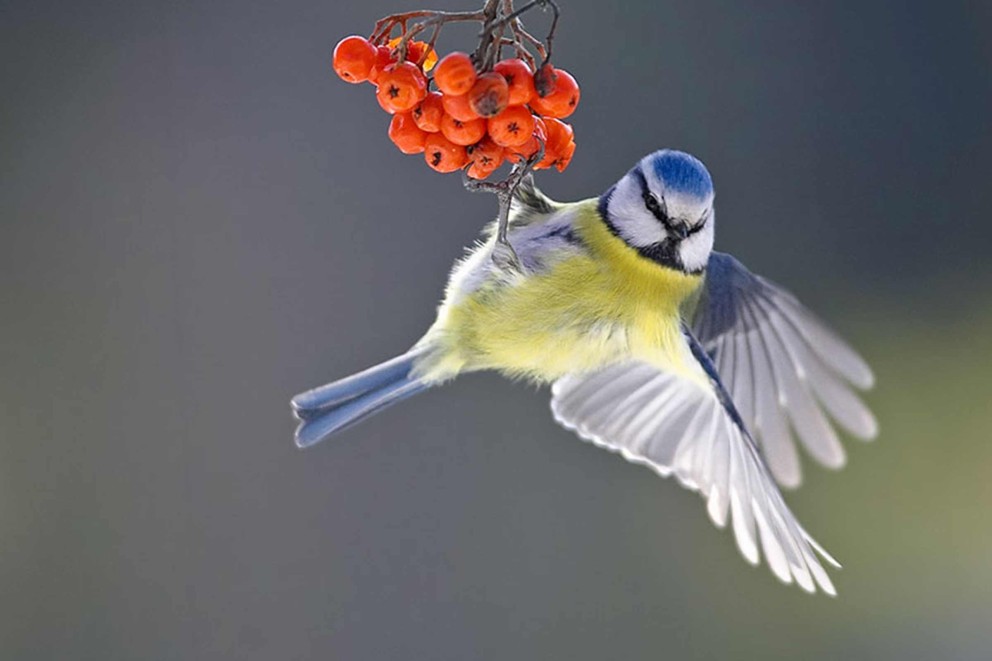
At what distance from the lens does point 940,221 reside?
3451mm

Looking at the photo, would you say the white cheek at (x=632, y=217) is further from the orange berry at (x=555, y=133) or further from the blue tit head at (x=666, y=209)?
the orange berry at (x=555, y=133)

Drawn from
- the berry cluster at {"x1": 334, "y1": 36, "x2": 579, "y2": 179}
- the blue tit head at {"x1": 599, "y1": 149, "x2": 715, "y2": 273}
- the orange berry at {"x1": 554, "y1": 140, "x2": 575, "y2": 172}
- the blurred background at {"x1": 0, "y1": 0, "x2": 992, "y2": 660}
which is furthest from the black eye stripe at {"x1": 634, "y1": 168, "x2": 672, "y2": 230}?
the blurred background at {"x1": 0, "y1": 0, "x2": 992, "y2": 660}

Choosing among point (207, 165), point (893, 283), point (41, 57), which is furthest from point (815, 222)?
point (41, 57)

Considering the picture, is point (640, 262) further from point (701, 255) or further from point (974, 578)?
point (974, 578)

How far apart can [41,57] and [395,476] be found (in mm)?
1446

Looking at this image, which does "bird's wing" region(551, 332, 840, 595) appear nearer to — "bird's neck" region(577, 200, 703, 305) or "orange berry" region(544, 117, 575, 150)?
"bird's neck" region(577, 200, 703, 305)

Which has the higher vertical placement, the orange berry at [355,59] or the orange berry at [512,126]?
the orange berry at [355,59]

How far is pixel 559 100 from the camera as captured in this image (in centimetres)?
118

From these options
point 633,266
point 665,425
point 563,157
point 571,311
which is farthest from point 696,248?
point 665,425

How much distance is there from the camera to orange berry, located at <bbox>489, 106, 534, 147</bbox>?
1165mm

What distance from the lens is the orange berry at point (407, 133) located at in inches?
48.6

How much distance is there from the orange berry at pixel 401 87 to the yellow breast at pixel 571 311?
555 mm

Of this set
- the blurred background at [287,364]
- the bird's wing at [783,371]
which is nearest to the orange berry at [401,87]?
the bird's wing at [783,371]

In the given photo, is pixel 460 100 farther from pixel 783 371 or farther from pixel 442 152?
pixel 783 371
